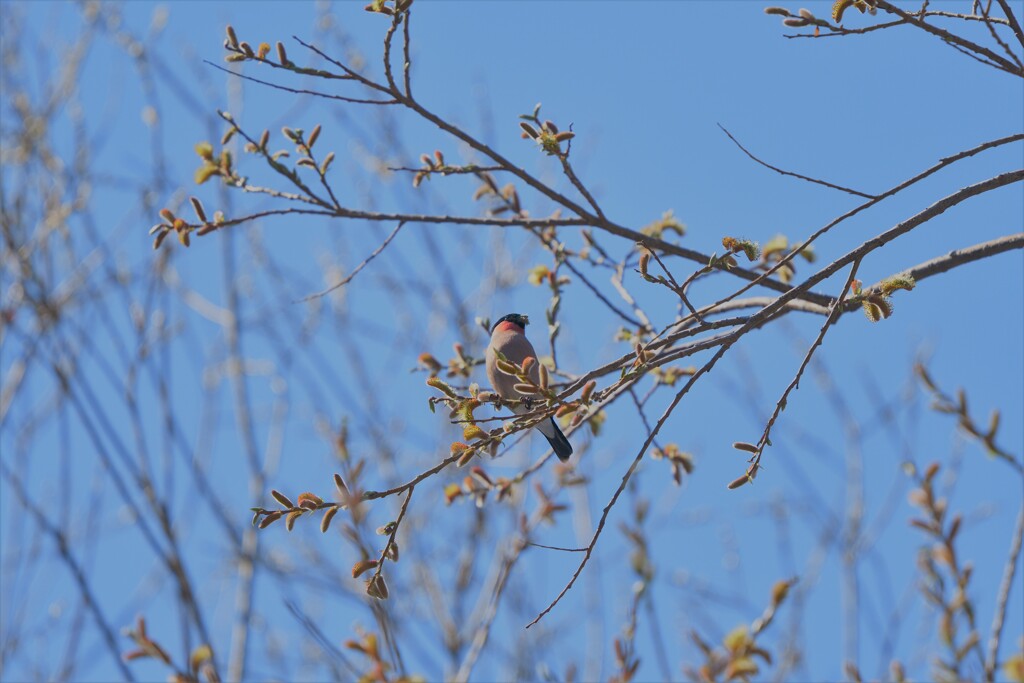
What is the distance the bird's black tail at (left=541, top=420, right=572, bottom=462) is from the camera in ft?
10.7

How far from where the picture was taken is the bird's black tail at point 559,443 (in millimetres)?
3270

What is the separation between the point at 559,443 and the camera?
3312mm

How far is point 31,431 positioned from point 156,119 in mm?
1671

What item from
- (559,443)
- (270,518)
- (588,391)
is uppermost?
(559,443)

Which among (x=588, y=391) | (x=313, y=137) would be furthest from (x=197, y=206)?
(x=588, y=391)

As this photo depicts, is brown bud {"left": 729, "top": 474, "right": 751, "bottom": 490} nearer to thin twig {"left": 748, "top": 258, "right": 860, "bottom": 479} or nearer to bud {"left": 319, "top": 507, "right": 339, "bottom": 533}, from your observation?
thin twig {"left": 748, "top": 258, "right": 860, "bottom": 479}

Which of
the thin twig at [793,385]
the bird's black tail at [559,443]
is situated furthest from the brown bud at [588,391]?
the bird's black tail at [559,443]

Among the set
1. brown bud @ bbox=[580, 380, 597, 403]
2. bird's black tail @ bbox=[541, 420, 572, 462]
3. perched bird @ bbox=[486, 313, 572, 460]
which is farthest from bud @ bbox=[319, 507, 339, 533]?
bird's black tail @ bbox=[541, 420, 572, 462]

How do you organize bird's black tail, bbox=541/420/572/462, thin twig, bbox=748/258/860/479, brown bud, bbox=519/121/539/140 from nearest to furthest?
1. thin twig, bbox=748/258/860/479
2. brown bud, bbox=519/121/539/140
3. bird's black tail, bbox=541/420/572/462

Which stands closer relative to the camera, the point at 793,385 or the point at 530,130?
the point at 793,385

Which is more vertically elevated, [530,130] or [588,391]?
[530,130]

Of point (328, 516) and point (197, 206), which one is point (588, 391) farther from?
point (197, 206)

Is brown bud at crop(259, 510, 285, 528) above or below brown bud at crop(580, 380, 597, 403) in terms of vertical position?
below

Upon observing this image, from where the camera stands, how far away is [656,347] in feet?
7.64
